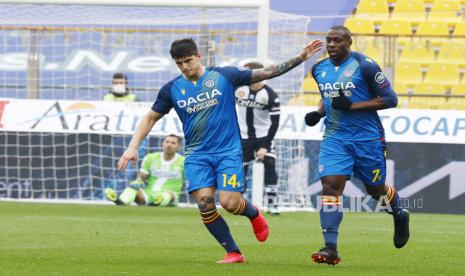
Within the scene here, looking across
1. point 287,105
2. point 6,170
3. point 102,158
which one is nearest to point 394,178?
point 287,105

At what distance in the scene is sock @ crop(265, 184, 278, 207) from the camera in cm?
1650

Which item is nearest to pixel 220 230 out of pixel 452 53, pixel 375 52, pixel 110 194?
pixel 110 194

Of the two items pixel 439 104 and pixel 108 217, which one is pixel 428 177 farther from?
pixel 108 217

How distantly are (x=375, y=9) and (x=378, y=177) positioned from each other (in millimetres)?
14968

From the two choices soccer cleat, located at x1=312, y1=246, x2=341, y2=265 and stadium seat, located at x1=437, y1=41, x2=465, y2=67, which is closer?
soccer cleat, located at x1=312, y1=246, x2=341, y2=265

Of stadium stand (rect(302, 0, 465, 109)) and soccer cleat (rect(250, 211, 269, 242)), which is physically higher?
stadium stand (rect(302, 0, 465, 109))

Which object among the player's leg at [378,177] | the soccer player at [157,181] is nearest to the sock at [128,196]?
the soccer player at [157,181]

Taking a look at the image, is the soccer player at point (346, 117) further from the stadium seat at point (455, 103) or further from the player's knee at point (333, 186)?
the stadium seat at point (455, 103)

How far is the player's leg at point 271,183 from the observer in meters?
16.5

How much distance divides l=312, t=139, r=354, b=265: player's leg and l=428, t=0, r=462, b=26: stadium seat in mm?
14099

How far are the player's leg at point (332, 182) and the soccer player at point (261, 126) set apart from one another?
6.60m

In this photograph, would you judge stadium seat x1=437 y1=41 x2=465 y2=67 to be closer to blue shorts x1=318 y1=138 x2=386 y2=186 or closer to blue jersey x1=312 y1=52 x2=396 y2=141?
blue shorts x1=318 y1=138 x2=386 y2=186

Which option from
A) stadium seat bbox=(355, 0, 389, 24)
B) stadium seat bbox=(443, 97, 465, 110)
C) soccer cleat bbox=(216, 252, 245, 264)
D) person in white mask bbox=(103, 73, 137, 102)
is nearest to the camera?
soccer cleat bbox=(216, 252, 245, 264)

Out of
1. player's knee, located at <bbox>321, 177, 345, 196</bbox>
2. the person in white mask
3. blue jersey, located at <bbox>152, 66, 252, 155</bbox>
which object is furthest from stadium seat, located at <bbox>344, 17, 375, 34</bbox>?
player's knee, located at <bbox>321, 177, 345, 196</bbox>
